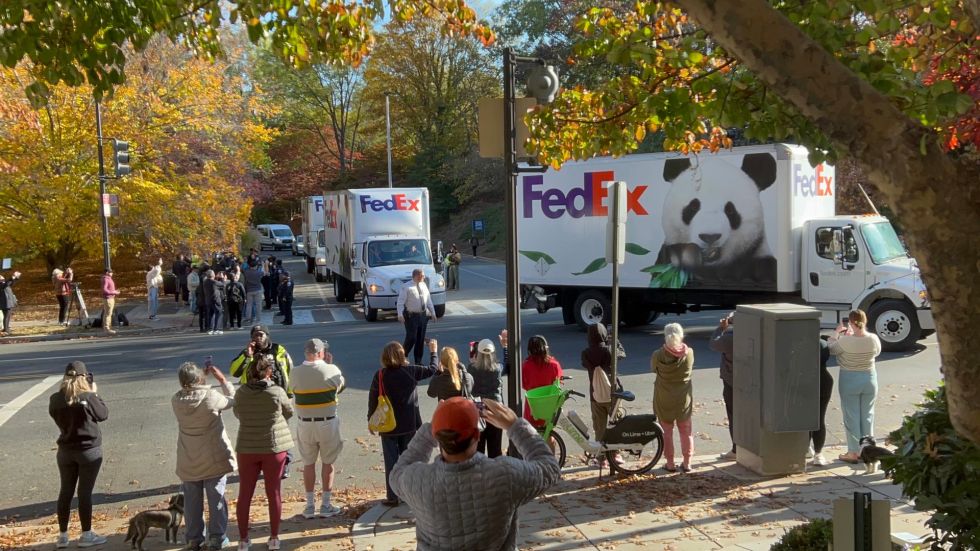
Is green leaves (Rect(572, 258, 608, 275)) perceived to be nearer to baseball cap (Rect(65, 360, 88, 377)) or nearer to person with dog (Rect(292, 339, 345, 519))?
person with dog (Rect(292, 339, 345, 519))

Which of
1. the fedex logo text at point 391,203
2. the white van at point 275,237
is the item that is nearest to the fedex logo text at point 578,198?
the fedex logo text at point 391,203

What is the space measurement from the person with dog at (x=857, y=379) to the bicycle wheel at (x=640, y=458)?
1912 mm

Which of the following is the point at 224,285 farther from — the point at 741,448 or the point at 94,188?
the point at 741,448

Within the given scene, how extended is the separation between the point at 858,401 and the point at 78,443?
24.2 ft

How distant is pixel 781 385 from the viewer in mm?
8727

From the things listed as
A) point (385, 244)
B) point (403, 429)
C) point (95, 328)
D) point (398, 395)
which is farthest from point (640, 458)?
point (95, 328)

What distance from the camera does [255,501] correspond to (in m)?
8.87

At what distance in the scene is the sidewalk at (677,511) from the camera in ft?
23.5

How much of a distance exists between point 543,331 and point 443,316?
15.6ft

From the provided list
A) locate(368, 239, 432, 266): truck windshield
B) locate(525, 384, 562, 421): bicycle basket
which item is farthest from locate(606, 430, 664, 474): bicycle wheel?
locate(368, 239, 432, 266): truck windshield

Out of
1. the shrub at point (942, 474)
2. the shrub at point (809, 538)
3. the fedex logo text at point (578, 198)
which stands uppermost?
the fedex logo text at point (578, 198)

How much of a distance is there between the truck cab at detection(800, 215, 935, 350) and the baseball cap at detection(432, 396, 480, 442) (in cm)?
1437

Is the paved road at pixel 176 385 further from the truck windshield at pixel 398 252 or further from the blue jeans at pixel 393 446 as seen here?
the truck windshield at pixel 398 252

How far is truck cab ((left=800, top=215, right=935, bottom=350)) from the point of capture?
1630cm
